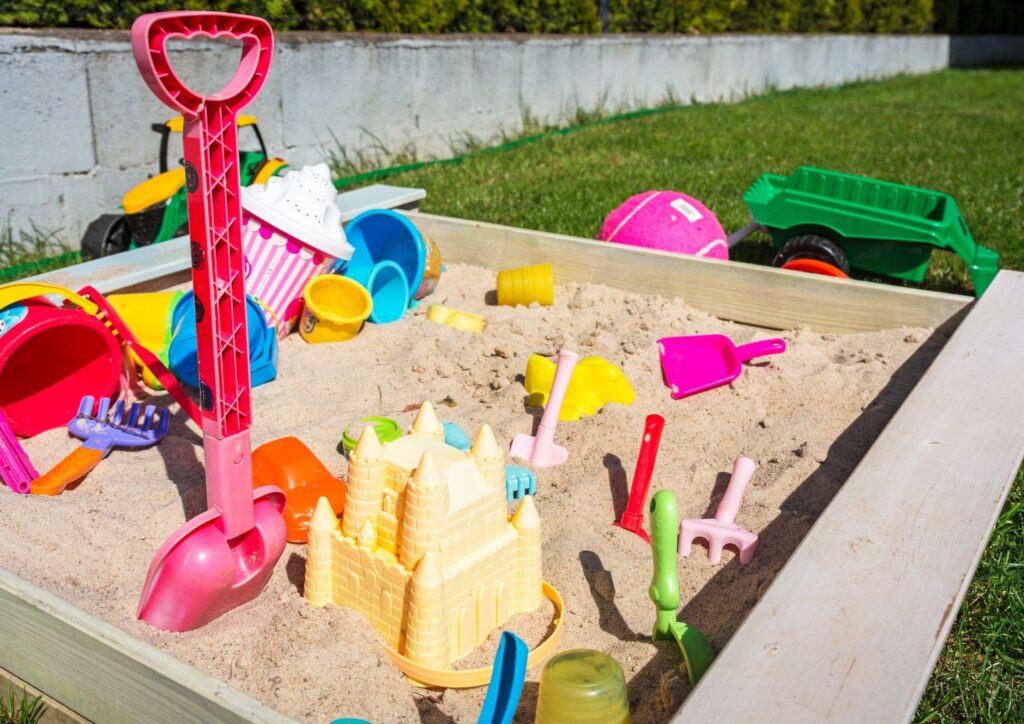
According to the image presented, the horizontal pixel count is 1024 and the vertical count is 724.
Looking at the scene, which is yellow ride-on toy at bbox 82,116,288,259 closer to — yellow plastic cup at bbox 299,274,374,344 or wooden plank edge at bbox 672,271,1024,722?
yellow plastic cup at bbox 299,274,374,344

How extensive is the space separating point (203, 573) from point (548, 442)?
0.85m

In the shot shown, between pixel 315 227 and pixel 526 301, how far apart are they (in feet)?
2.37

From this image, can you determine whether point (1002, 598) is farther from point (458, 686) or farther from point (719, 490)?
point (458, 686)

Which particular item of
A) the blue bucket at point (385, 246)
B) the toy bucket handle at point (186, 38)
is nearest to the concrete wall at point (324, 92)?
the blue bucket at point (385, 246)

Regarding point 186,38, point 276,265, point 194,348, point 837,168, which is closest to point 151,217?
point 276,265

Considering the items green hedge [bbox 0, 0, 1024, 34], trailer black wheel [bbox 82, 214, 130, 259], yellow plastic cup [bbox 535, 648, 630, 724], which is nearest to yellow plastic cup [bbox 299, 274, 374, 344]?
trailer black wheel [bbox 82, 214, 130, 259]

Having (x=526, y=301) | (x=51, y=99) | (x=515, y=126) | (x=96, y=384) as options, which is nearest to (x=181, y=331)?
(x=96, y=384)

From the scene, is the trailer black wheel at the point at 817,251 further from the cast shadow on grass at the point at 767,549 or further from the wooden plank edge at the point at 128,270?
the wooden plank edge at the point at 128,270

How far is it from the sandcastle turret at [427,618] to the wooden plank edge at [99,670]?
29 cm

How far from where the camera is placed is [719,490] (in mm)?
1990

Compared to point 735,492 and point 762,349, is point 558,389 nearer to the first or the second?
point 735,492

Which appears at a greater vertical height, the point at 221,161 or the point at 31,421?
the point at 221,161

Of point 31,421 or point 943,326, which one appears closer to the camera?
point 31,421

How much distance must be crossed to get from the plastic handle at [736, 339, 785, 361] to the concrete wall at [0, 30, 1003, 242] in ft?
8.37
